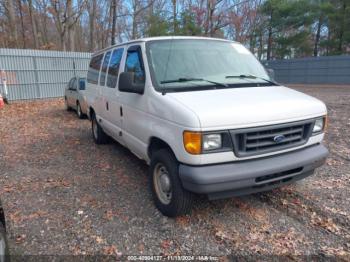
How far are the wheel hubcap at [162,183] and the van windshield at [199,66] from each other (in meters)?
0.98

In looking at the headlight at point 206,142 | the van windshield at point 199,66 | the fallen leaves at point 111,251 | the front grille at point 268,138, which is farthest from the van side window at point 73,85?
the front grille at point 268,138

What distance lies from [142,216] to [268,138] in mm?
1778

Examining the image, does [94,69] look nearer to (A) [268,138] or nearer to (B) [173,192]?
(B) [173,192]

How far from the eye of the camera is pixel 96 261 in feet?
8.94

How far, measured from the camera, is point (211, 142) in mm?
2779

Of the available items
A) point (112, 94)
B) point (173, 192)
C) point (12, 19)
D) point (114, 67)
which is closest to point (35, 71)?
point (12, 19)

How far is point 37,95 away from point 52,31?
2397 cm

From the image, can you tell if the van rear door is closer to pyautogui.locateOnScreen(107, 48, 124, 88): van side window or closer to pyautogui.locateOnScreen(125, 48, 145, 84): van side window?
pyautogui.locateOnScreen(107, 48, 124, 88): van side window

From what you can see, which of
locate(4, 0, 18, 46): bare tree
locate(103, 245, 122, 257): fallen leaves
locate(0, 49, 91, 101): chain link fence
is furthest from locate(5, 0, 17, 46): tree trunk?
locate(103, 245, 122, 257): fallen leaves

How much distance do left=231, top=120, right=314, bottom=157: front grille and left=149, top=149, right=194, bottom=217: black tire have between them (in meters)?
0.71

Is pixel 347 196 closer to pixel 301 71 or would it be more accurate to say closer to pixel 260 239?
pixel 260 239

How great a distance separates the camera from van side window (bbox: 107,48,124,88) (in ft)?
15.5

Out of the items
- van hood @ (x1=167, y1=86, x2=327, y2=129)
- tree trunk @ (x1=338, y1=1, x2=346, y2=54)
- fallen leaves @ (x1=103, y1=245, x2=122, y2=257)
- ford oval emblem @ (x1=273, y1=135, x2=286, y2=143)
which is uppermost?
tree trunk @ (x1=338, y1=1, x2=346, y2=54)

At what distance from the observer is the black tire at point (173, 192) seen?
3.07 metres
